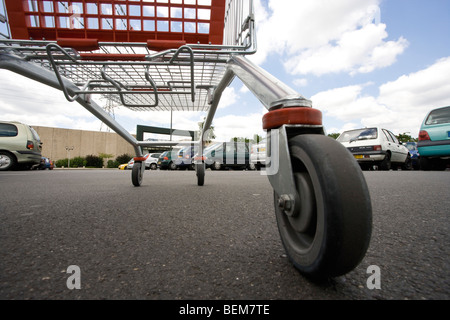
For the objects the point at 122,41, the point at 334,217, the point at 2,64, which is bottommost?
the point at 334,217

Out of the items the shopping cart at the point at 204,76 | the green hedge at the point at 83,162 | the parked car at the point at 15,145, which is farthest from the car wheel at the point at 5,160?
the green hedge at the point at 83,162

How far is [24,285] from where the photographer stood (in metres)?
0.72

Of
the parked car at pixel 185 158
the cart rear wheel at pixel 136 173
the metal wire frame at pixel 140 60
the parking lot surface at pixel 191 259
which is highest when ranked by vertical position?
the metal wire frame at pixel 140 60

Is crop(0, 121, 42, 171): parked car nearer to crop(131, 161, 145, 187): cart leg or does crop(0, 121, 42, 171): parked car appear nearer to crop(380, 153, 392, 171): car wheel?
crop(131, 161, 145, 187): cart leg

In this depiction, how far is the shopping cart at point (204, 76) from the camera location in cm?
62

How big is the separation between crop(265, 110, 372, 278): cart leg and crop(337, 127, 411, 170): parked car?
8206 millimetres

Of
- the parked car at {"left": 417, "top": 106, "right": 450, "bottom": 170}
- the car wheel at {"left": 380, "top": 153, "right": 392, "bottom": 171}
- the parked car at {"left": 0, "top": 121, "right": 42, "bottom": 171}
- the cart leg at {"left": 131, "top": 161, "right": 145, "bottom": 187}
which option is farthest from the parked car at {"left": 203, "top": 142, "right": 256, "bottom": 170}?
the cart leg at {"left": 131, "top": 161, "right": 145, "bottom": 187}

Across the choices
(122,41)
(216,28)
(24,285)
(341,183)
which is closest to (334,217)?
(341,183)

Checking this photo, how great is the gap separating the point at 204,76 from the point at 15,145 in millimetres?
8571

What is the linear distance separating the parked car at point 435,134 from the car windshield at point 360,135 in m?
1.83

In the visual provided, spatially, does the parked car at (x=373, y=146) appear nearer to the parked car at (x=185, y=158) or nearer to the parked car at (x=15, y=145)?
the parked car at (x=185, y=158)

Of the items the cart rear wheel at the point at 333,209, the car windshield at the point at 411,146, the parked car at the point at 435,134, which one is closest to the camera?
the cart rear wheel at the point at 333,209
